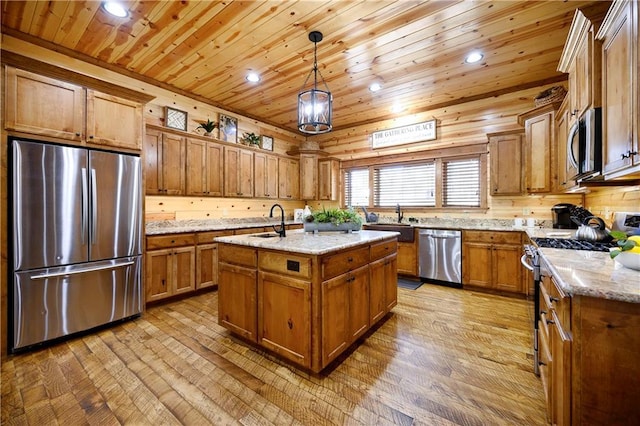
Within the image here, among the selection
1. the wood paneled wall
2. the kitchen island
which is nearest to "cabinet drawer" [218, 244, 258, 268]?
the kitchen island

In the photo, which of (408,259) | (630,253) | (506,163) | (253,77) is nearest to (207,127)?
(253,77)

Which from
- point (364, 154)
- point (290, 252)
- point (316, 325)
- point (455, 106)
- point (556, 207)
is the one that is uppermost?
point (455, 106)

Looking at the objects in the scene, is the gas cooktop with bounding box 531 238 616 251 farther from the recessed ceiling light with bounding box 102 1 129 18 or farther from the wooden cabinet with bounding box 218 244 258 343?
the recessed ceiling light with bounding box 102 1 129 18

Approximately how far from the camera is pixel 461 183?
473 centimetres

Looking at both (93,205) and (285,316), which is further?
(93,205)

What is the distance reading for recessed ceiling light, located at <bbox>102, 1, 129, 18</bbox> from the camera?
94.4 inches

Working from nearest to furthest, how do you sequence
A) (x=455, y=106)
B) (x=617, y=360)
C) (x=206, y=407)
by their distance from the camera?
(x=617, y=360), (x=206, y=407), (x=455, y=106)

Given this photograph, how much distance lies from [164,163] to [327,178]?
320 cm

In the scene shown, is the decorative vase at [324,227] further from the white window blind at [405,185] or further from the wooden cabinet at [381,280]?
the white window blind at [405,185]

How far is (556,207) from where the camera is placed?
11.7 feet

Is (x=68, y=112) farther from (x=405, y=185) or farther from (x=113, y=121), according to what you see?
(x=405, y=185)

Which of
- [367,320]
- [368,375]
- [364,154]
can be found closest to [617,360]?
[368,375]

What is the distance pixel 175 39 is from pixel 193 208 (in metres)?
2.34

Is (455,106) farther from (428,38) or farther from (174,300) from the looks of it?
(174,300)
